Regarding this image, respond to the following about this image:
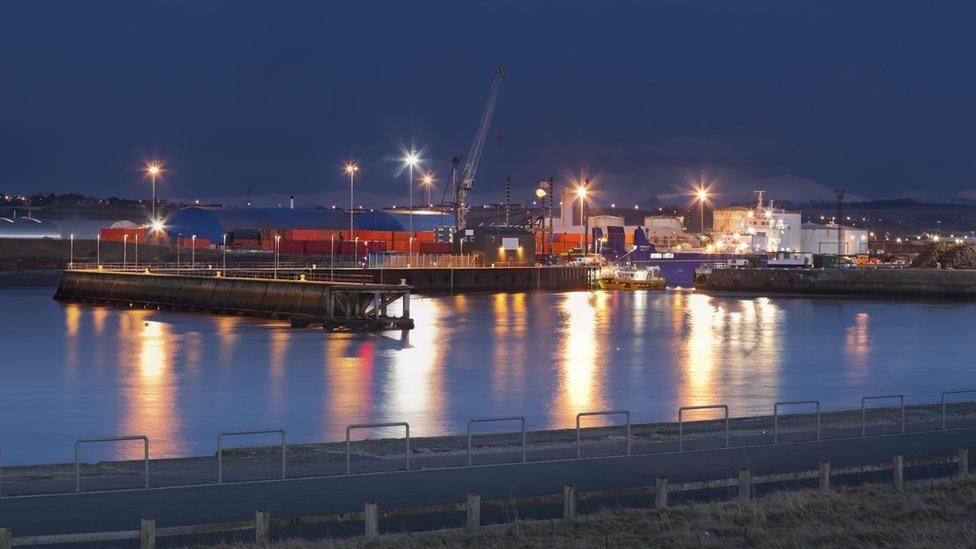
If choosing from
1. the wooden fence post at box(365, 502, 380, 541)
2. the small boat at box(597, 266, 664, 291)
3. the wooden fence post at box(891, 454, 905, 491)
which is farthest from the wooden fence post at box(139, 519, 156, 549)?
the small boat at box(597, 266, 664, 291)

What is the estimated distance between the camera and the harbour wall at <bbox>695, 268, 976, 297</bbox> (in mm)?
110938

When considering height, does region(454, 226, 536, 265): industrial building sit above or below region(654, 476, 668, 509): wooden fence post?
above

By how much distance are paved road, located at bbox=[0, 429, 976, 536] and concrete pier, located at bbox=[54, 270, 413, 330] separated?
47.7 meters

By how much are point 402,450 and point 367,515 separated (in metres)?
7.93

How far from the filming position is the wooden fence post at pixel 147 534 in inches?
511

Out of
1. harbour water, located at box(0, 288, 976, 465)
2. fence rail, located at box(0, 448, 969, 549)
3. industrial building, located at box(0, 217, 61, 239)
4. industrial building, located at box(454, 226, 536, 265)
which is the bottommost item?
harbour water, located at box(0, 288, 976, 465)

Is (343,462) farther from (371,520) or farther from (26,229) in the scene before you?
(26,229)

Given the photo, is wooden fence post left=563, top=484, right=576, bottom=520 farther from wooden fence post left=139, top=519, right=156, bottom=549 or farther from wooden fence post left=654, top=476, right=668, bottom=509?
wooden fence post left=139, top=519, right=156, bottom=549

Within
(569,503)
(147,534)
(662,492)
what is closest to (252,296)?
(662,492)

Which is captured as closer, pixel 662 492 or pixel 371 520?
pixel 371 520

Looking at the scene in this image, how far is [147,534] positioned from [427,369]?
3543cm

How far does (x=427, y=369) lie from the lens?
4841 cm

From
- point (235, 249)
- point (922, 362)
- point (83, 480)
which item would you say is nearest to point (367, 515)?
point (83, 480)

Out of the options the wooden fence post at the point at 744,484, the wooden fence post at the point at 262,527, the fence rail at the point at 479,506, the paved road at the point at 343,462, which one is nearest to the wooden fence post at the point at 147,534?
the fence rail at the point at 479,506
